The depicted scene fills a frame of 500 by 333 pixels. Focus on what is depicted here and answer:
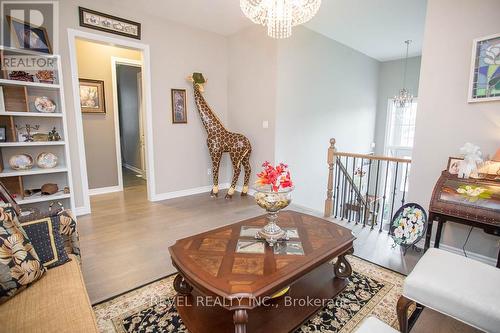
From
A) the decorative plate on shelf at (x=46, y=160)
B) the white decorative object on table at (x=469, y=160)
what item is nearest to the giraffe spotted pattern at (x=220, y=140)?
the decorative plate on shelf at (x=46, y=160)

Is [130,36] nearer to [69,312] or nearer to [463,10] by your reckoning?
[69,312]

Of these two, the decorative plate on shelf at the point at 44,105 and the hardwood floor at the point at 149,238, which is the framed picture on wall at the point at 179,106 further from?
the decorative plate on shelf at the point at 44,105

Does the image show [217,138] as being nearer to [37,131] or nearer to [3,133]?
[37,131]

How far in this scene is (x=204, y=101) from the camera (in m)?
4.42

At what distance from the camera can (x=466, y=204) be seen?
2113 mm

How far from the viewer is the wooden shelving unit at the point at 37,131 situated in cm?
285

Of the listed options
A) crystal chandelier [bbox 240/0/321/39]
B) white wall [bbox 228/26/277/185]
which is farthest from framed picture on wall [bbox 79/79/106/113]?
crystal chandelier [bbox 240/0/321/39]

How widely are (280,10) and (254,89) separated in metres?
1.99

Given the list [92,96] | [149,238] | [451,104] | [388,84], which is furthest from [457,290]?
[388,84]

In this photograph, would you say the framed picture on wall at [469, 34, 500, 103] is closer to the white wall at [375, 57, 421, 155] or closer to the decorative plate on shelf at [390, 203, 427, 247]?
the decorative plate on shelf at [390, 203, 427, 247]

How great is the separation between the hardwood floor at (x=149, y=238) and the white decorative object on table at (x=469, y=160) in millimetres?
935

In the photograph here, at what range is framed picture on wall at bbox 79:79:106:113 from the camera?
175 inches

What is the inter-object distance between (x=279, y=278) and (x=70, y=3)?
4061 mm

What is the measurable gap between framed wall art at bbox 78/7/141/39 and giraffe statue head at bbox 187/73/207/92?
3.08 feet
